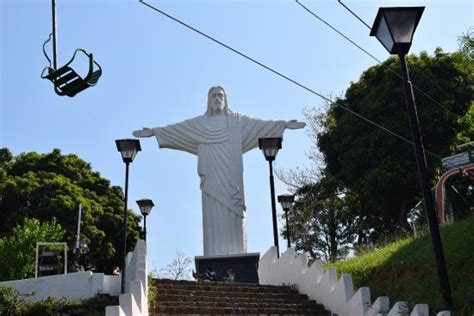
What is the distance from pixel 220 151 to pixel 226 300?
7.10 meters

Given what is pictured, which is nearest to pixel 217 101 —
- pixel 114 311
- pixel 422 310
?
A: pixel 114 311

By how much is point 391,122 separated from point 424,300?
13813 mm

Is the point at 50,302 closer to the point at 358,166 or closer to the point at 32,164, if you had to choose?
the point at 358,166

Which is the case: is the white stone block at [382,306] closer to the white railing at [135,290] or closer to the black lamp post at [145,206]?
the white railing at [135,290]

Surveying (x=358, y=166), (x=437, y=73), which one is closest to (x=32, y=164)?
(x=358, y=166)

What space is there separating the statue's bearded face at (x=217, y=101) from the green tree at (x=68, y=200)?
11381mm

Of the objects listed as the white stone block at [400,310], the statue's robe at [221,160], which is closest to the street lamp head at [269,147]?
the statue's robe at [221,160]

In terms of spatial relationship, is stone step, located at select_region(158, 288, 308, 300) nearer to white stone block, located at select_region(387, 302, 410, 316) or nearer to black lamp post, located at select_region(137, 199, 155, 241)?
white stone block, located at select_region(387, 302, 410, 316)

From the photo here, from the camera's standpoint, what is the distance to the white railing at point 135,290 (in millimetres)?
10383

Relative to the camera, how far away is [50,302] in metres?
12.5

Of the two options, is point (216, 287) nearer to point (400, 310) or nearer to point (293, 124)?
point (400, 310)

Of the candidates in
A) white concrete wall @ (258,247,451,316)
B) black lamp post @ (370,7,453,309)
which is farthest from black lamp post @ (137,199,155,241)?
black lamp post @ (370,7,453,309)

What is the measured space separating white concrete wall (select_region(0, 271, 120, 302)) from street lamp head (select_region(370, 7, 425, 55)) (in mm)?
7340

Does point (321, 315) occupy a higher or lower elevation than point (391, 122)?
lower
